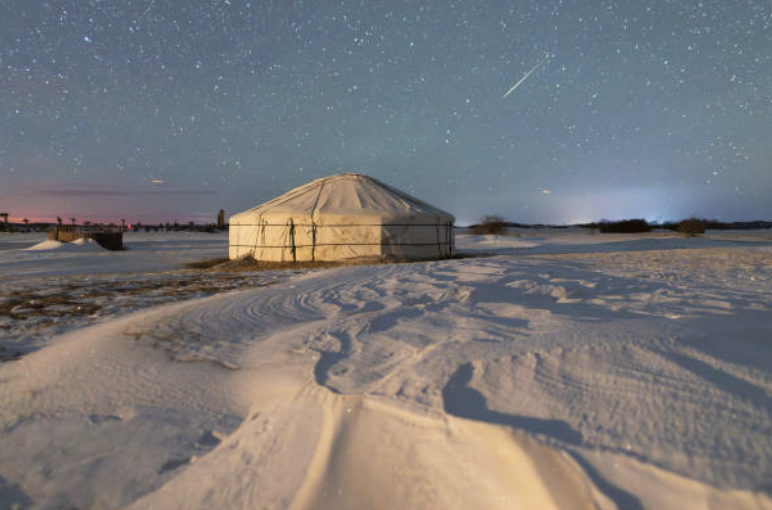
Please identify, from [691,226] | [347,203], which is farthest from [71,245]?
[691,226]

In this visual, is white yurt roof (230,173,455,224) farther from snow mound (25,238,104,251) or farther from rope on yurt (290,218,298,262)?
snow mound (25,238,104,251)

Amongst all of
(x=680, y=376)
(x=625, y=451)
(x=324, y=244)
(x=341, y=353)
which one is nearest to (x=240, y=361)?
(x=341, y=353)

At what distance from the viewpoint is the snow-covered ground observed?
955 millimetres

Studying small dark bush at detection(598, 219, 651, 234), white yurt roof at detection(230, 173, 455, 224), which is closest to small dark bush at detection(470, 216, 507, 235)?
small dark bush at detection(598, 219, 651, 234)

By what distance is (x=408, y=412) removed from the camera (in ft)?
4.12

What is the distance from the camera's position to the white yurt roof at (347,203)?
352 inches

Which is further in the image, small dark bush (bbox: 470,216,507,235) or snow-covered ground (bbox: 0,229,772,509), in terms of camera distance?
small dark bush (bbox: 470,216,507,235)

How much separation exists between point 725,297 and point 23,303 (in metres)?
5.99

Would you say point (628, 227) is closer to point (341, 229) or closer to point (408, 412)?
point (341, 229)

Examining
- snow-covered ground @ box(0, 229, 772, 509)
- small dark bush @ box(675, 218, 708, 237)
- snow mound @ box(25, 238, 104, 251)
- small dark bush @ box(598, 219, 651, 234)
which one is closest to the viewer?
snow-covered ground @ box(0, 229, 772, 509)

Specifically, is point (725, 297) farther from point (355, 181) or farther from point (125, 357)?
point (355, 181)

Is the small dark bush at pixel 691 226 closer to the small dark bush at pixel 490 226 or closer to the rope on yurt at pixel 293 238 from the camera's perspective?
the small dark bush at pixel 490 226

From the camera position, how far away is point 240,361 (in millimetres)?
1976

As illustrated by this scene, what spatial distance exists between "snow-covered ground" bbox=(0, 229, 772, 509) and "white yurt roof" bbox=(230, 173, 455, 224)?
257 inches
